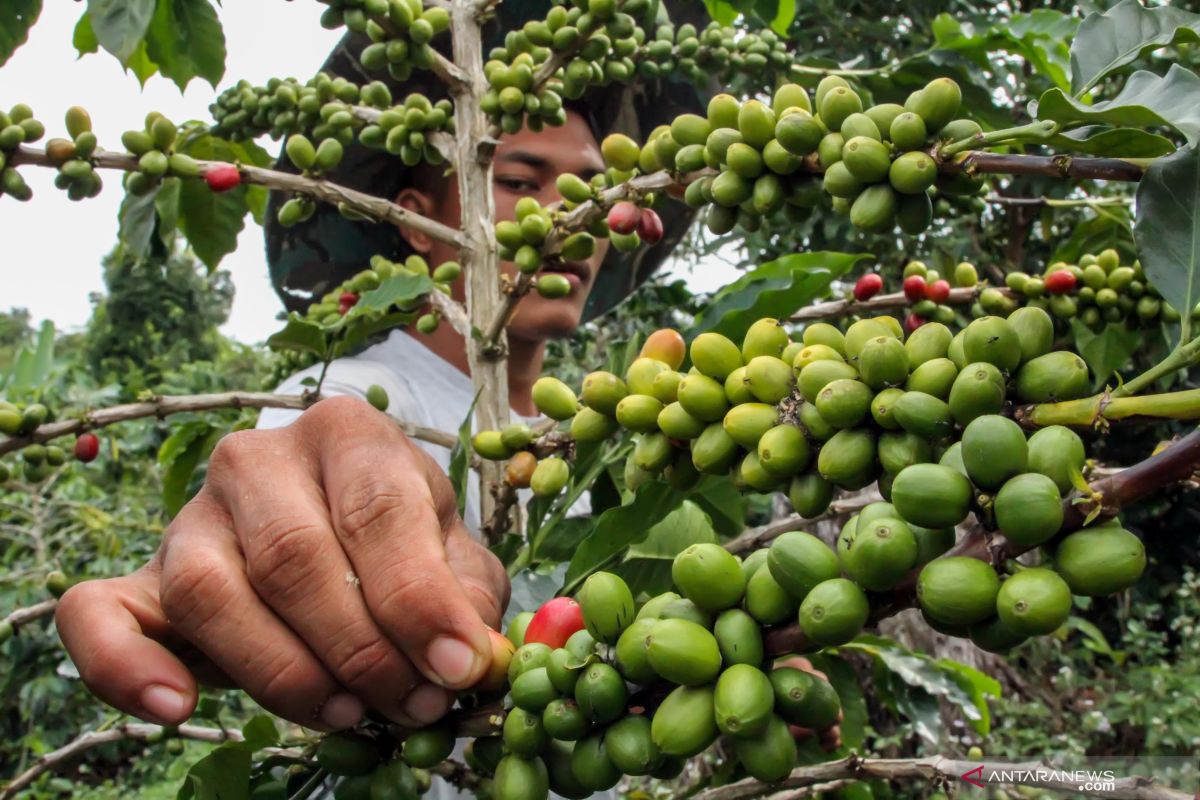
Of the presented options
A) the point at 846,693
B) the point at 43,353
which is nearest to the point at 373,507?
the point at 846,693

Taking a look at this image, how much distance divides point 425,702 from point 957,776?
2.86ft

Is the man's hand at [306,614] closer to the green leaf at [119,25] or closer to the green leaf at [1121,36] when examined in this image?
the green leaf at [1121,36]

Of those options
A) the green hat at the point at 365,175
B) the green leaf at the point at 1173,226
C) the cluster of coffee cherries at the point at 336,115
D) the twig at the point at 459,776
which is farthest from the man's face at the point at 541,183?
the green leaf at the point at 1173,226

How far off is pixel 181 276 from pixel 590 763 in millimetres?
20628

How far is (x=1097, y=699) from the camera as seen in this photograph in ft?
22.6

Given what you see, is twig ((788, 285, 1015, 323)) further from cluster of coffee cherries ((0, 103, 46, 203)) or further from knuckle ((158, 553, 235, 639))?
cluster of coffee cherries ((0, 103, 46, 203))

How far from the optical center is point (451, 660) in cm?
99

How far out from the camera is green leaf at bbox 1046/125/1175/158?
0.91m

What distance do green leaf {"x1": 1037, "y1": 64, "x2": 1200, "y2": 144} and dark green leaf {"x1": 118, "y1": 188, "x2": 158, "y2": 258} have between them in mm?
2193

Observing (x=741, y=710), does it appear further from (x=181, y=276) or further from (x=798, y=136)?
(x=181, y=276)

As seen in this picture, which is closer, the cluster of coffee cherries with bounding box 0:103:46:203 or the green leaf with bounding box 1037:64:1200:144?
the green leaf with bounding box 1037:64:1200:144

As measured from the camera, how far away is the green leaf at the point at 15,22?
6.66 ft

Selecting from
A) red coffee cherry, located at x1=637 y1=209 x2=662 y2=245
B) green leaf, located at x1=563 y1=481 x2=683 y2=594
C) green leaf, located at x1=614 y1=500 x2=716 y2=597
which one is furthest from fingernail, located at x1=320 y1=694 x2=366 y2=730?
red coffee cherry, located at x1=637 y1=209 x2=662 y2=245

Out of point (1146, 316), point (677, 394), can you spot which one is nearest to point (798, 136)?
point (677, 394)
